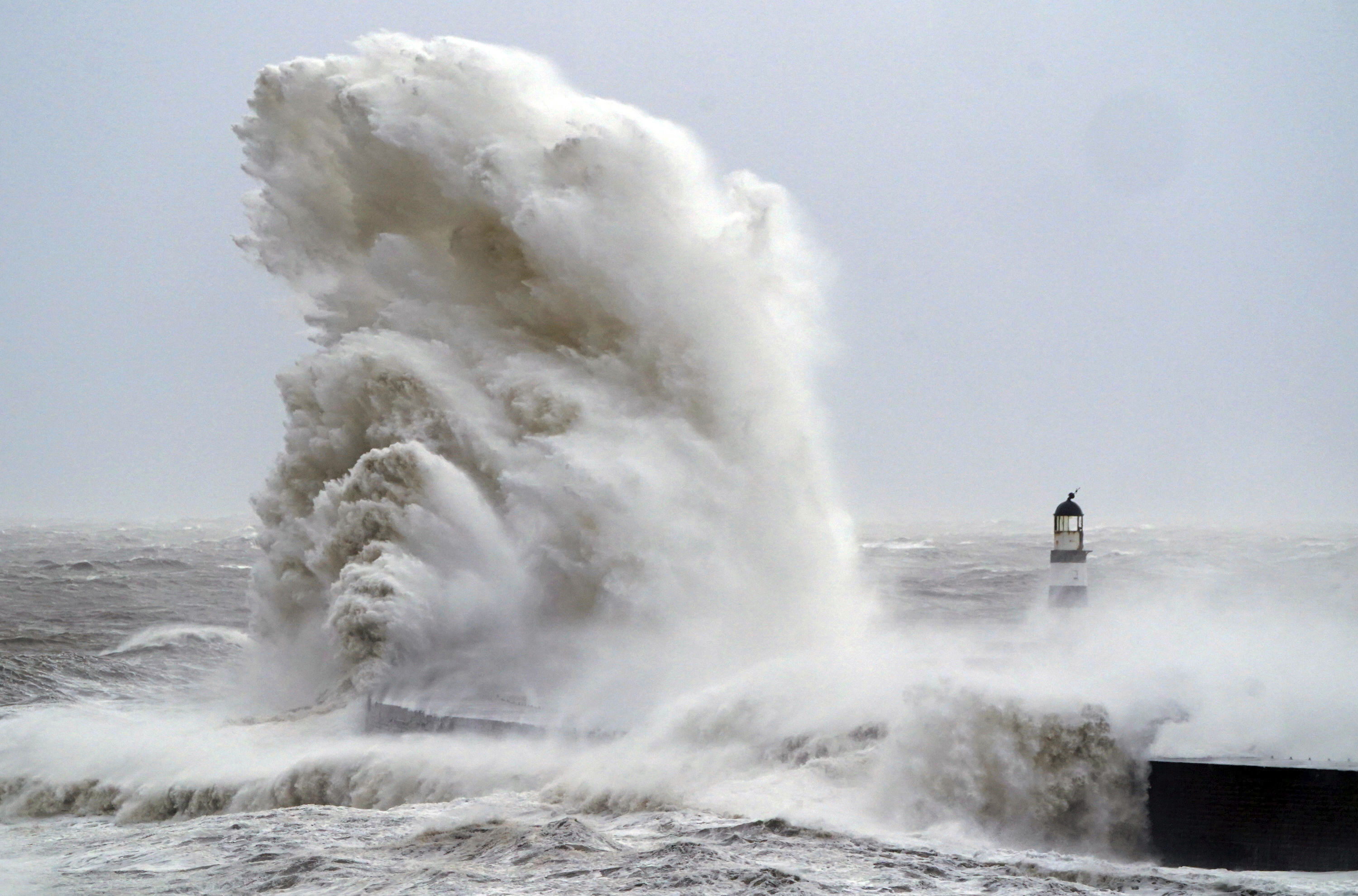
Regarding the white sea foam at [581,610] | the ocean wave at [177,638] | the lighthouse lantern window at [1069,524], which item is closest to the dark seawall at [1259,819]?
the white sea foam at [581,610]

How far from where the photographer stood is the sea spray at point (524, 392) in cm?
1368

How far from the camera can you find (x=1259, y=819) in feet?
26.0

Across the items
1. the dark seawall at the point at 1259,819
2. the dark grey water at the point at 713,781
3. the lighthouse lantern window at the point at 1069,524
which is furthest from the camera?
the lighthouse lantern window at the point at 1069,524

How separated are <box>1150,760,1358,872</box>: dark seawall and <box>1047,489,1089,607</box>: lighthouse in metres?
5.02

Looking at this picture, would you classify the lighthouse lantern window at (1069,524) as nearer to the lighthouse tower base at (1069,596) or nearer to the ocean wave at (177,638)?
the lighthouse tower base at (1069,596)

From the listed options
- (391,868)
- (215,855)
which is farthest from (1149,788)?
(215,855)

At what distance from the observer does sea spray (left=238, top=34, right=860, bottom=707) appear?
13.7 m

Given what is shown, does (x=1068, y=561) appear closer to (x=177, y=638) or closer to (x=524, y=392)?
(x=524, y=392)

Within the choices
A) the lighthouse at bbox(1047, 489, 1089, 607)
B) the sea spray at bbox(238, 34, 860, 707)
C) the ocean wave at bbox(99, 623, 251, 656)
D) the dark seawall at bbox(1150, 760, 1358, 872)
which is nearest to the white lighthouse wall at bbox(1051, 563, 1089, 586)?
the lighthouse at bbox(1047, 489, 1089, 607)

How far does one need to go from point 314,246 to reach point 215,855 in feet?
36.2

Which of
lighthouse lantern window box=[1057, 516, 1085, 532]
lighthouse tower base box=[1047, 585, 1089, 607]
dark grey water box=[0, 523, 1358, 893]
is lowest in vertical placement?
dark grey water box=[0, 523, 1358, 893]

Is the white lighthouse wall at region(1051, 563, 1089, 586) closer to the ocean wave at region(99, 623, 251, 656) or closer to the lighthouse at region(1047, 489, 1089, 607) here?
the lighthouse at region(1047, 489, 1089, 607)

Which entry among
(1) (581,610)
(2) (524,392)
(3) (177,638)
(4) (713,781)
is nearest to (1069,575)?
(1) (581,610)

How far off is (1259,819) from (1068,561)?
5257 mm
